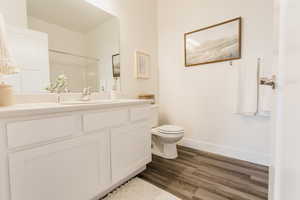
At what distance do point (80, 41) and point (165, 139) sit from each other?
157 cm

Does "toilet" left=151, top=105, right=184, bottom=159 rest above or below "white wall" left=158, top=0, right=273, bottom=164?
below

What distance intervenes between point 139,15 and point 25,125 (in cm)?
216

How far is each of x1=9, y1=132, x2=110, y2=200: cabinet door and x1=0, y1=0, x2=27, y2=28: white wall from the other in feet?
3.58

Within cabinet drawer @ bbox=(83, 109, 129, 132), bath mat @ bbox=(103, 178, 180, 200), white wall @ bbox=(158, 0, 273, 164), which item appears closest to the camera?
cabinet drawer @ bbox=(83, 109, 129, 132)

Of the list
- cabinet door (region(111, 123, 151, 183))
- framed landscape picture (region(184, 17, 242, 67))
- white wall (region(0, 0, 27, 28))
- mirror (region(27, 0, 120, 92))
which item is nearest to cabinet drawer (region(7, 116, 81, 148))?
cabinet door (region(111, 123, 151, 183))

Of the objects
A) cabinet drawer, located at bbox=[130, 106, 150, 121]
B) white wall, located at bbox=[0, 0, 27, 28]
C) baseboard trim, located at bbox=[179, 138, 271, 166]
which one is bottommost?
baseboard trim, located at bbox=[179, 138, 271, 166]

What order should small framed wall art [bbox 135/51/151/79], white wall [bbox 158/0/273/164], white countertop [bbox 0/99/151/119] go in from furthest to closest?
small framed wall art [bbox 135/51/151/79] < white wall [bbox 158/0/273/164] < white countertop [bbox 0/99/151/119]

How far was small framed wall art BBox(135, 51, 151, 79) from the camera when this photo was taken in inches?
86.3

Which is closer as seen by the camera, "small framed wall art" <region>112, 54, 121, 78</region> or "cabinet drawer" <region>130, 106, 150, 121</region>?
"cabinet drawer" <region>130, 106, 150, 121</region>

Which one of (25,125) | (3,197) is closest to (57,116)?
(25,125)

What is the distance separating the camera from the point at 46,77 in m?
1.30

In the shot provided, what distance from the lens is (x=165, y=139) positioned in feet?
6.11

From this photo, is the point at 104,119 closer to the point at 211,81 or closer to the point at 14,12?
the point at 14,12

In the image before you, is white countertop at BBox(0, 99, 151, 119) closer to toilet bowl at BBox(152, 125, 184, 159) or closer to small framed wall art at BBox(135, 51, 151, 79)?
toilet bowl at BBox(152, 125, 184, 159)
